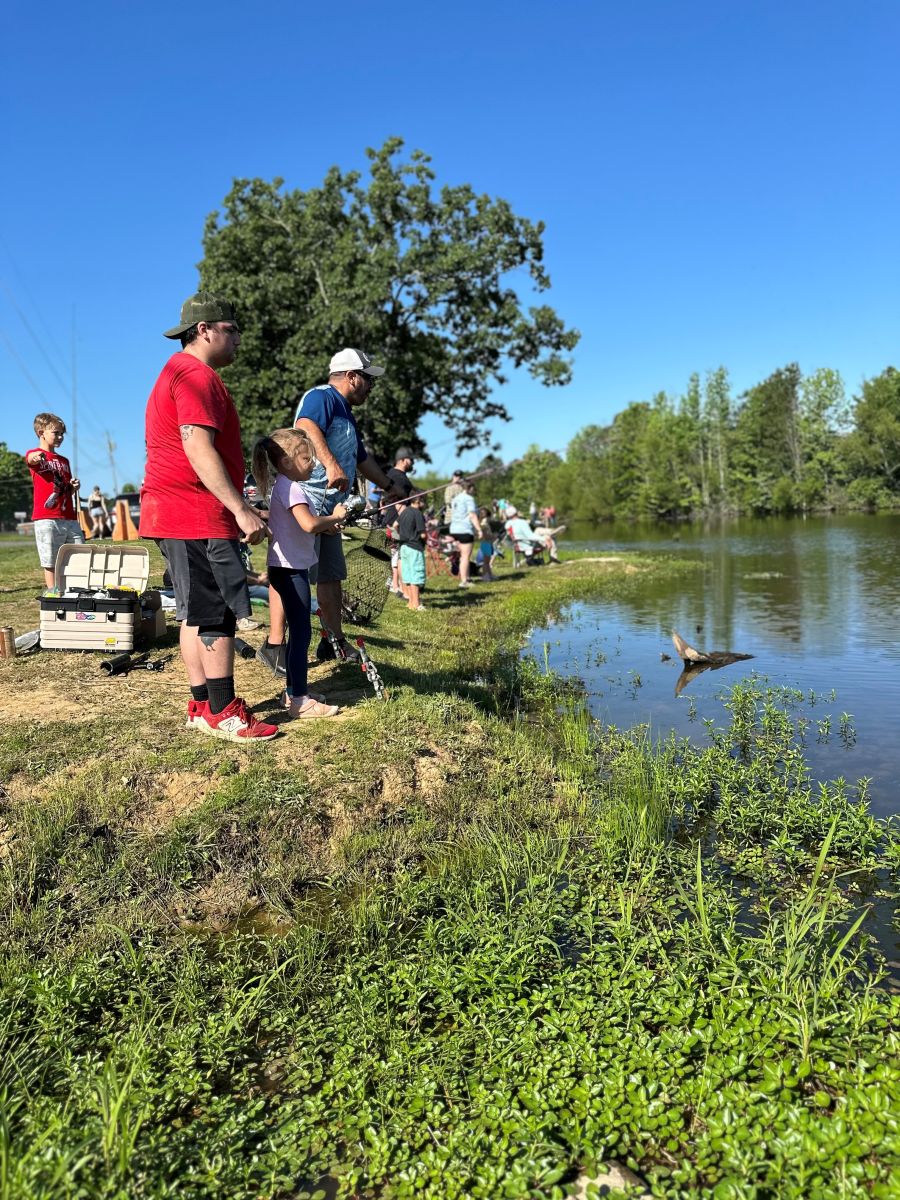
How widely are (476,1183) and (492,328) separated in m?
28.8

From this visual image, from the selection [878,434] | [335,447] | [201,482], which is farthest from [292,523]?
[878,434]

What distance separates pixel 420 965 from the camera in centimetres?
312

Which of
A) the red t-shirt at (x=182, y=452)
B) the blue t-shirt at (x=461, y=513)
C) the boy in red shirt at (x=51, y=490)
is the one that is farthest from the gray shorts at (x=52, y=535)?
the blue t-shirt at (x=461, y=513)

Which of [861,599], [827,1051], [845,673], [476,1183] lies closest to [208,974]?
[476,1183]

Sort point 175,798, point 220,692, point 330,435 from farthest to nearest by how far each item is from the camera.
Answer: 1. point 330,435
2. point 220,692
3. point 175,798

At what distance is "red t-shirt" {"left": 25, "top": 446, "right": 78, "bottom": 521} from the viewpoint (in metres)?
7.82

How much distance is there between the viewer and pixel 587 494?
97688 millimetres

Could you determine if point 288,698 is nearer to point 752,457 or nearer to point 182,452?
point 182,452

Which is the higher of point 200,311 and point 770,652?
point 200,311

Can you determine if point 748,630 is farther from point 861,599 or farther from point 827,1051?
point 827,1051

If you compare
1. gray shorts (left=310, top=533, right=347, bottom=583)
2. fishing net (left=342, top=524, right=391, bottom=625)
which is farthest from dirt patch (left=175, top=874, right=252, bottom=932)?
fishing net (left=342, top=524, right=391, bottom=625)

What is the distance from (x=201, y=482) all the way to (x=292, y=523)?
75 centimetres

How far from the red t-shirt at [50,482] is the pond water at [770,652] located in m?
5.07

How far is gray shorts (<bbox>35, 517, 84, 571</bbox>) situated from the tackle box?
1.22 m
